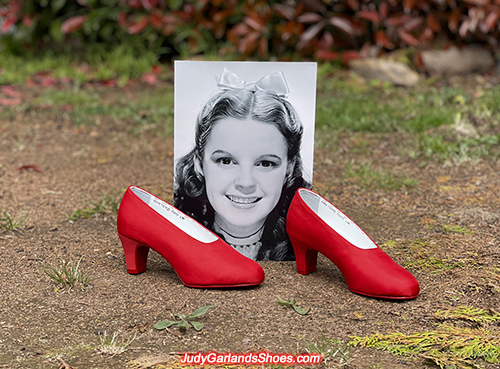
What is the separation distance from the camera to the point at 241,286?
2.02 metres

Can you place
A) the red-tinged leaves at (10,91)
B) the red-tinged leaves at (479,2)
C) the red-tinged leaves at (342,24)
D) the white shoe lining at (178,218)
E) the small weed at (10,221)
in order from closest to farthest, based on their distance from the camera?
the white shoe lining at (178,218) < the small weed at (10,221) < the red-tinged leaves at (10,91) < the red-tinged leaves at (479,2) < the red-tinged leaves at (342,24)

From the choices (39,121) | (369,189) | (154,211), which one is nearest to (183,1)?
(39,121)

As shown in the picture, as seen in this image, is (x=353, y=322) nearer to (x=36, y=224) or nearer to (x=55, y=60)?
(x=36, y=224)

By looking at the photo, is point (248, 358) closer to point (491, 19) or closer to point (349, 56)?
point (349, 56)

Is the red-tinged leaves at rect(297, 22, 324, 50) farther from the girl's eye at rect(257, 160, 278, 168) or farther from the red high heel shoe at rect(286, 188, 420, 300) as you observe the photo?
the red high heel shoe at rect(286, 188, 420, 300)

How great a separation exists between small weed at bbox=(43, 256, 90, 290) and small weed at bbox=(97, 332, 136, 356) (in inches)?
13.6

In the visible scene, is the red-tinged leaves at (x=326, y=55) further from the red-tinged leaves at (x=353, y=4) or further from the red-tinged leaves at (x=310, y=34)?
the red-tinged leaves at (x=353, y=4)

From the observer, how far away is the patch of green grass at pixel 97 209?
8.96 feet

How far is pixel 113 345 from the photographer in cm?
169

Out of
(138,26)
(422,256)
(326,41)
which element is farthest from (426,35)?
(422,256)

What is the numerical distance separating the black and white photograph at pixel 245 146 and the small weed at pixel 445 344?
2.09ft

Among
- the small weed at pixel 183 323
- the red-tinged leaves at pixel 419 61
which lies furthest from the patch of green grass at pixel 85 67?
the small weed at pixel 183 323

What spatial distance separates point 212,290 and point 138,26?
3888 mm

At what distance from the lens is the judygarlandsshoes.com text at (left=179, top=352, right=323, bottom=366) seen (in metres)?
1.65
